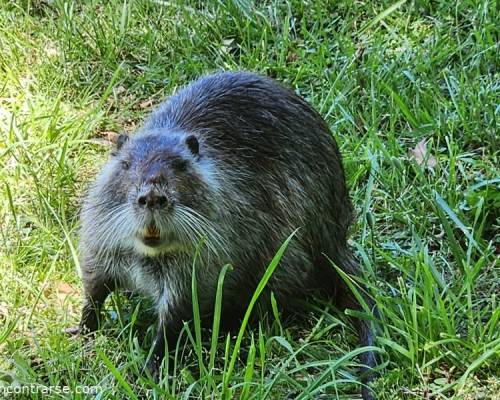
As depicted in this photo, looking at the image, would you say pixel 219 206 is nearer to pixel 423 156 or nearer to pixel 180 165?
pixel 180 165

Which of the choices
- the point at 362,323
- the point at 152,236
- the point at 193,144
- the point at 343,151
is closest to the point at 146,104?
the point at 343,151

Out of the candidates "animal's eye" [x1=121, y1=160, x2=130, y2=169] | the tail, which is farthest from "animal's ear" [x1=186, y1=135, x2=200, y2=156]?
the tail

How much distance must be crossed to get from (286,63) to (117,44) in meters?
0.85

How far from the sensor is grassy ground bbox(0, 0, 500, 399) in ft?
9.71

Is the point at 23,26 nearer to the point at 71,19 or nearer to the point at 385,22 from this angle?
the point at 71,19

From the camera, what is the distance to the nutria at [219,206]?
3.06m

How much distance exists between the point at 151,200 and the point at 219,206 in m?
0.34

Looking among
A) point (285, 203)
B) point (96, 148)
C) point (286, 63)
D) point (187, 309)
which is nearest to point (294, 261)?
point (285, 203)

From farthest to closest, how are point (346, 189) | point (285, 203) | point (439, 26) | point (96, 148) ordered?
point (439, 26) → point (96, 148) → point (346, 189) → point (285, 203)

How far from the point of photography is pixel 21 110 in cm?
443

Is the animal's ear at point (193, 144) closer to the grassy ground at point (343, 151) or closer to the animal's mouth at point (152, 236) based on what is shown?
the animal's mouth at point (152, 236)

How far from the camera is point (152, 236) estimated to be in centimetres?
299

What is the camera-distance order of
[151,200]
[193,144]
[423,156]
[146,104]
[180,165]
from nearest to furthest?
1. [151,200]
2. [180,165]
3. [193,144]
4. [423,156]
5. [146,104]

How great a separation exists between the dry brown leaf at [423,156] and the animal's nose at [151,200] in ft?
4.61
